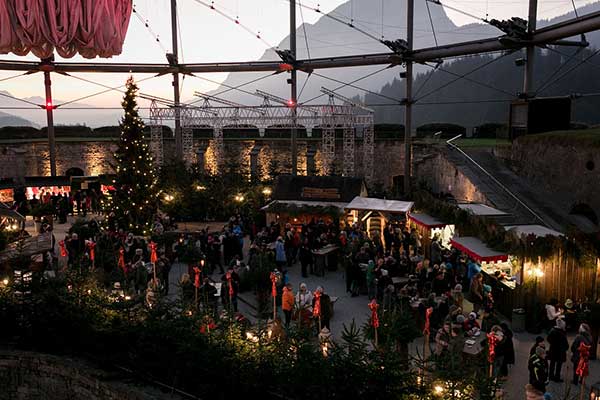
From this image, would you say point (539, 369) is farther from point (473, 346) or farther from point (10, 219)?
point (10, 219)

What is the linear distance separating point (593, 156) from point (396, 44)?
11432mm

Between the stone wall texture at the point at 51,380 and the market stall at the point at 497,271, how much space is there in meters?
7.77

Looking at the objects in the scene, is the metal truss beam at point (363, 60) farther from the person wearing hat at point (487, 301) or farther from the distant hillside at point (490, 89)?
the distant hillside at point (490, 89)

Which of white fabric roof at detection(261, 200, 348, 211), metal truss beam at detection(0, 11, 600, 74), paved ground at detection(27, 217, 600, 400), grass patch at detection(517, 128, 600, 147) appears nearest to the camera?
paved ground at detection(27, 217, 600, 400)

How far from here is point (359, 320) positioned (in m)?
12.1

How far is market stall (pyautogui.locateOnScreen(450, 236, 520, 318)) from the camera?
12.0m

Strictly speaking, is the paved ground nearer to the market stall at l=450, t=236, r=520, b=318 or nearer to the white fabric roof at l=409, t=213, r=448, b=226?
the market stall at l=450, t=236, r=520, b=318

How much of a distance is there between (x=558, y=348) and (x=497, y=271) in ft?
11.9

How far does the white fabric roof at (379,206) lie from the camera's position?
17.4 metres

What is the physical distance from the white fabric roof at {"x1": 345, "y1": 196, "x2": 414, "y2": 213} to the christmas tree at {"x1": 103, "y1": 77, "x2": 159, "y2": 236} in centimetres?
770

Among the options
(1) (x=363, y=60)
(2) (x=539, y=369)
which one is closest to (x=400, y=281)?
(2) (x=539, y=369)

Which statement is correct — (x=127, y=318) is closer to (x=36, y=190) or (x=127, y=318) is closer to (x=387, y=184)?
(x=36, y=190)


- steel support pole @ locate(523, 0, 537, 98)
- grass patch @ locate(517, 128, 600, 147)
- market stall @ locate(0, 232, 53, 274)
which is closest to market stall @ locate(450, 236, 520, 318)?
grass patch @ locate(517, 128, 600, 147)

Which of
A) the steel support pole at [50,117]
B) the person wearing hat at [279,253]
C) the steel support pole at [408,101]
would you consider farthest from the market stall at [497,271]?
the steel support pole at [50,117]
